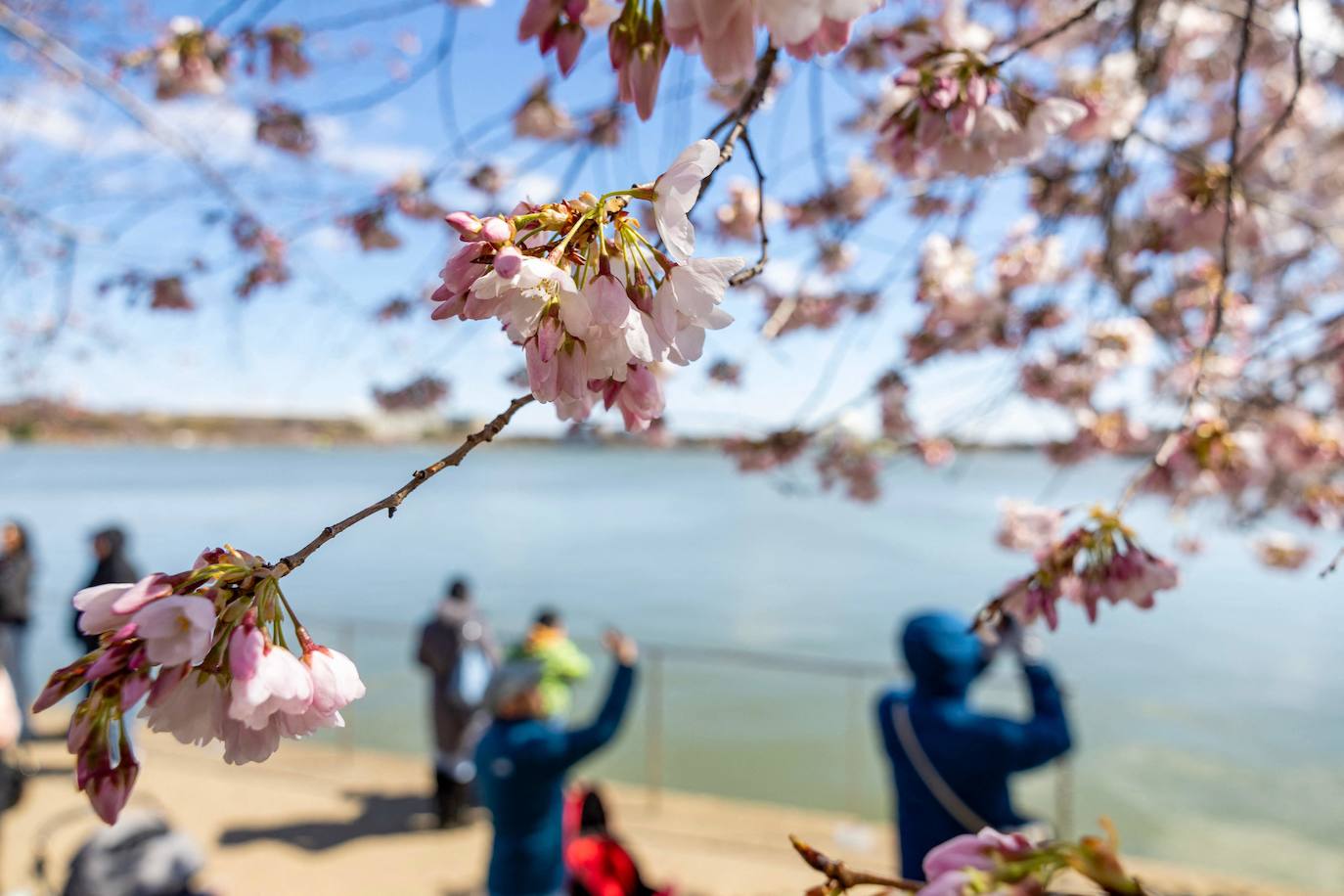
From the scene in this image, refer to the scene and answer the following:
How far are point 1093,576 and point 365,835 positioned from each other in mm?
4291

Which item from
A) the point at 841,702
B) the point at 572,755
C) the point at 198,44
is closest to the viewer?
the point at 198,44

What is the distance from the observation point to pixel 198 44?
84.2 inches

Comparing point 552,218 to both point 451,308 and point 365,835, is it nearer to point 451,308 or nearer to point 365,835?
point 451,308

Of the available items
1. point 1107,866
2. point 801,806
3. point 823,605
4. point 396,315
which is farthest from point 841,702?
point 1107,866

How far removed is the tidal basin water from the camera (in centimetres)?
718

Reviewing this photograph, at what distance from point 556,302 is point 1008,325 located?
8.52 feet

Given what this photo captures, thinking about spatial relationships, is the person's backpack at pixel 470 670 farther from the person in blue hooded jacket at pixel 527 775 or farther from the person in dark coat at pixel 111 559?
the person in dark coat at pixel 111 559

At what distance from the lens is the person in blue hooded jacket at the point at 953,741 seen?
7.28 ft

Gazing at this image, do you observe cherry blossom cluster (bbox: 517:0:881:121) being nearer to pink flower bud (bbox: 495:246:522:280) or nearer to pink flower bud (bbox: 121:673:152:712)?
pink flower bud (bbox: 495:246:522:280)

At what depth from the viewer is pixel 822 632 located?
1478cm

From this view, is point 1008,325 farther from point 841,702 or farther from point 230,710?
point 841,702

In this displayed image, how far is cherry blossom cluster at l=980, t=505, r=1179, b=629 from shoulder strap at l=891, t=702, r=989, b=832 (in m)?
1.27

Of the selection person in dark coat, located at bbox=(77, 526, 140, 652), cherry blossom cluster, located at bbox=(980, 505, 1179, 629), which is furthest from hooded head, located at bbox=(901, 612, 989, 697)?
person in dark coat, located at bbox=(77, 526, 140, 652)

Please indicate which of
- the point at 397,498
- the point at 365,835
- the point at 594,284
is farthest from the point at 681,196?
the point at 365,835
